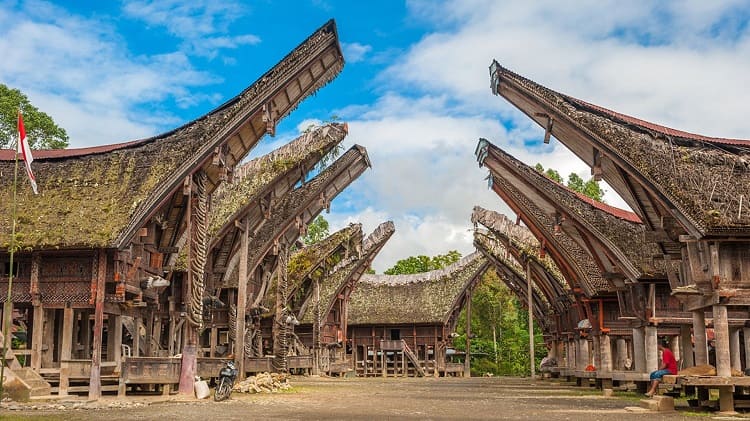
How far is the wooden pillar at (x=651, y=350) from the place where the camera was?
22078mm

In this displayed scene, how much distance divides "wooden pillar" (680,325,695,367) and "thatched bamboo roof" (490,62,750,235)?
22.3 feet

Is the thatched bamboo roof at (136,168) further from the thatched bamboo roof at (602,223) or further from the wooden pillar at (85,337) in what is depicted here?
the thatched bamboo roof at (602,223)

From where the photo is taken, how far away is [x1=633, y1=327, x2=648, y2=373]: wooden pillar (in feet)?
74.6

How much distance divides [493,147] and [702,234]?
35.3 ft

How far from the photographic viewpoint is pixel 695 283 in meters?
16.4

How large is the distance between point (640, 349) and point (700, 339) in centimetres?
663

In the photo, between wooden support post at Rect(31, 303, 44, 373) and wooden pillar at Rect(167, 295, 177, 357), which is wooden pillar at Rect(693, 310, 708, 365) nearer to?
wooden support post at Rect(31, 303, 44, 373)

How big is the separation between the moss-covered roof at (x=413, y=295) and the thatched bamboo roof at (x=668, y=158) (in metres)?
32.5

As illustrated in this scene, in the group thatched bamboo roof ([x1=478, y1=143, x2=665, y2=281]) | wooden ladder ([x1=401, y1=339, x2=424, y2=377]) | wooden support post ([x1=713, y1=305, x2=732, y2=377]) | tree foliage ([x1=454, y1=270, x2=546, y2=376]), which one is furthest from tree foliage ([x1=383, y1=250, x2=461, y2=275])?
wooden support post ([x1=713, y1=305, x2=732, y2=377])

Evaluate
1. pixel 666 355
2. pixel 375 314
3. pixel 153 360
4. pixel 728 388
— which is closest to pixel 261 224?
pixel 153 360

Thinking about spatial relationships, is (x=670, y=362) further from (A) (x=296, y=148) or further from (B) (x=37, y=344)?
(B) (x=37, y=344)

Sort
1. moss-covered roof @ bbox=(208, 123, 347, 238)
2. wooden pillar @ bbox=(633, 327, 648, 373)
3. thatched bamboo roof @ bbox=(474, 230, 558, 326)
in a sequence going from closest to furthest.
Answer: wooden pillar @ bbox=(633, 327, 648, 373), moss-covered roof @ bbox=(208, 123, 347, 238), thatched bamboo roof @ bbox=(474, 230, 558, 326)

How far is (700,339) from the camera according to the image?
663 inches

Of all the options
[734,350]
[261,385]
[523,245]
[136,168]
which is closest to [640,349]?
[734,350]
